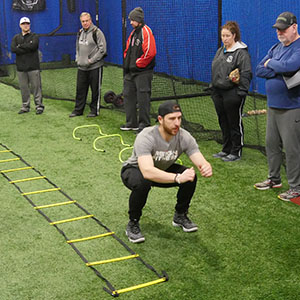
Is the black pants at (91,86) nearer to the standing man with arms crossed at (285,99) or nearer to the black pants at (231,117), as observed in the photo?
the black pants at (231,117)

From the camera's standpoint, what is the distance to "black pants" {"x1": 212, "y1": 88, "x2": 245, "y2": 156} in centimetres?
679

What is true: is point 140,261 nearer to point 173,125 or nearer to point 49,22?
point 173,125

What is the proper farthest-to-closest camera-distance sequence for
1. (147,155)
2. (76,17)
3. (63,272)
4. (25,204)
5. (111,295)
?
(76,17) < (25,204) < (147,155) < (63,272) < (111,295)

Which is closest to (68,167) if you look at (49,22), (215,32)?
(215,32)

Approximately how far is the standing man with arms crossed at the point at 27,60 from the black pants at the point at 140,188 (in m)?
5.37

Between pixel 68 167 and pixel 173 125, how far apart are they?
272cm

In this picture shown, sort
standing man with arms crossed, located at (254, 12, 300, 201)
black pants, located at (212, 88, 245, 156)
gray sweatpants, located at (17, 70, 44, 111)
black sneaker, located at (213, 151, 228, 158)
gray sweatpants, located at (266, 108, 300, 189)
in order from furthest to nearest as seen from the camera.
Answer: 1. gray sweatpants, located at (17, 70, 44, 111)
2. black sneaker, located at (213, 151, 228, 158)
3. black pants, located at (212, 88, 245, 156)
4. gray sweatpants, located at (266, 108, 300, 189)
5. standing man with arms crossed, located at (254, 12, 300, 201)

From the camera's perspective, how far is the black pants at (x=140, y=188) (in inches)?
182

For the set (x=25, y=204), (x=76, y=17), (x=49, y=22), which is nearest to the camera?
(x=25, y=204)

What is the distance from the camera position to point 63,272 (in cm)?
423

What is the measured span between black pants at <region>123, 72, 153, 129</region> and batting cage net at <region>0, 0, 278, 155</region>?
68 cm

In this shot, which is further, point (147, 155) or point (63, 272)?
point (147, 155)

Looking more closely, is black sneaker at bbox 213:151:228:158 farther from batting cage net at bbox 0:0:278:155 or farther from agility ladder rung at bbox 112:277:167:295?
agility ladder rung at bbox 112:277:167:295

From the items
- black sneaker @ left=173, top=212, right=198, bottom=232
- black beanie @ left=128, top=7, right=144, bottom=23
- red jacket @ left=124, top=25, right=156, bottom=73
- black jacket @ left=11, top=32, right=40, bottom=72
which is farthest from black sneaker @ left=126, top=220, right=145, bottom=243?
black jacket @ left=11, top=32, right=40, bottom=72
